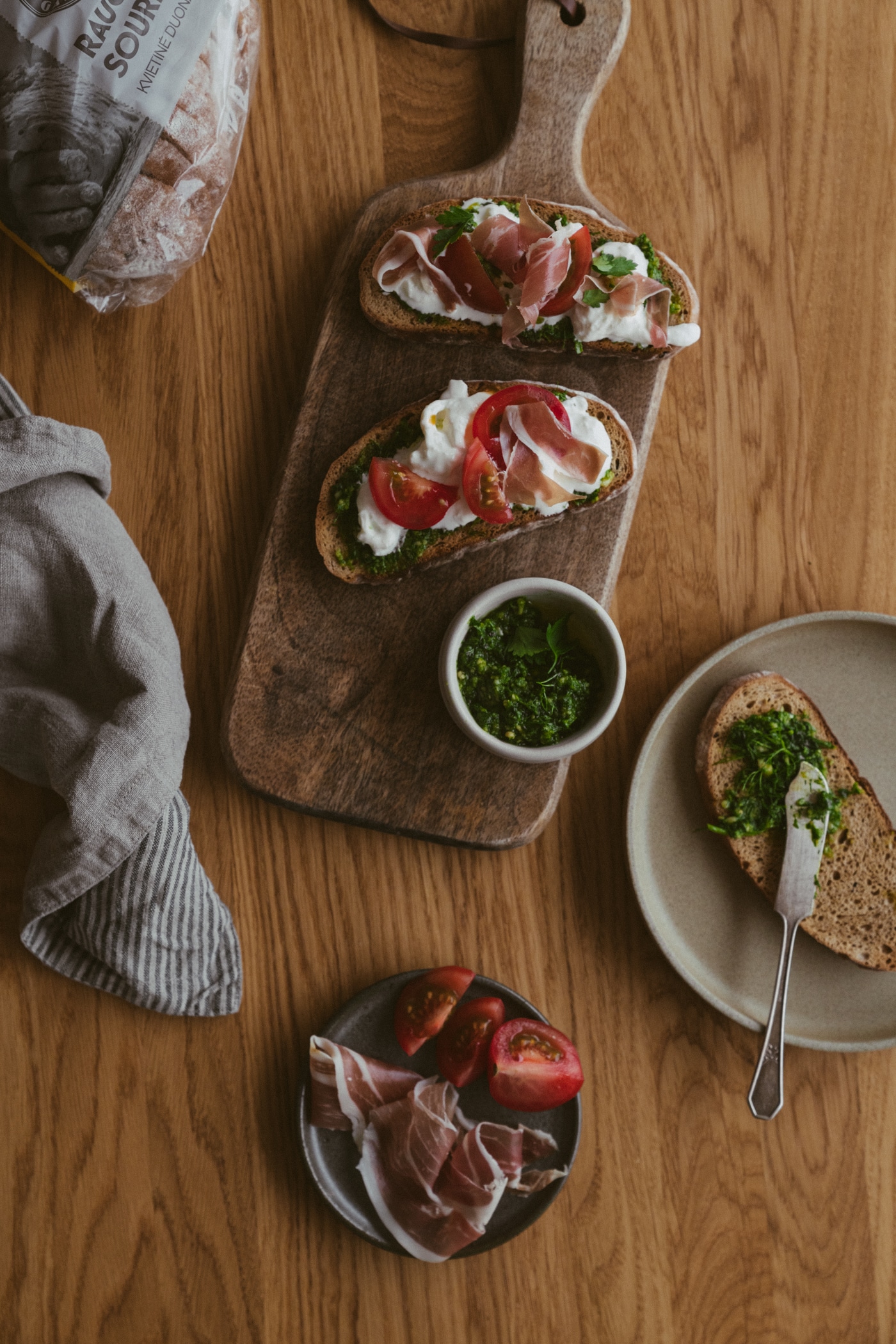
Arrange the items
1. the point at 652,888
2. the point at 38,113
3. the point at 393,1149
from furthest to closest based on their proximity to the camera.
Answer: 1. the point at 652,888
2. the point at 393,1149
3. the point at 38,113

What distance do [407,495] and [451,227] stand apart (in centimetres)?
46

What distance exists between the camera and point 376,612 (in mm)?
1604

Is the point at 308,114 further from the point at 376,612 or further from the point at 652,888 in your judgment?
the point at 652,888

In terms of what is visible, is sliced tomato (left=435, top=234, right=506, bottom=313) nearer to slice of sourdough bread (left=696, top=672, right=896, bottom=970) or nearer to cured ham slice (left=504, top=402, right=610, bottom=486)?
cured ham slice (left=504, top=402, right=610, bottom=486)

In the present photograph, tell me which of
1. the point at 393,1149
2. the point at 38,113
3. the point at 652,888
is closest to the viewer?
the point at 38,113

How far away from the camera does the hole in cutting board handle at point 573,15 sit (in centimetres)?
162

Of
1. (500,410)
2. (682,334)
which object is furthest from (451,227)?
(682,334)

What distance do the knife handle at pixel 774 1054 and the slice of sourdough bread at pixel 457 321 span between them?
1052 millimetres

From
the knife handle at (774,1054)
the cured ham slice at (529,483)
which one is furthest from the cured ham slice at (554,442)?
the knife handle at (774,1054)

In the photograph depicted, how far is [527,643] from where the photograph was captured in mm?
1528

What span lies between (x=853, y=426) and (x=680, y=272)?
0.45 meters

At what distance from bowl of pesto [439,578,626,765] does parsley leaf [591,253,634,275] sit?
0.54 m

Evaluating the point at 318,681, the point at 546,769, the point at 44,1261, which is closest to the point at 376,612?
the point at 318,681

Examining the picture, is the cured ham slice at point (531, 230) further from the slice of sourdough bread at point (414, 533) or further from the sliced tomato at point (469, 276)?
the slice of sourdough bread at point (414, 533)
